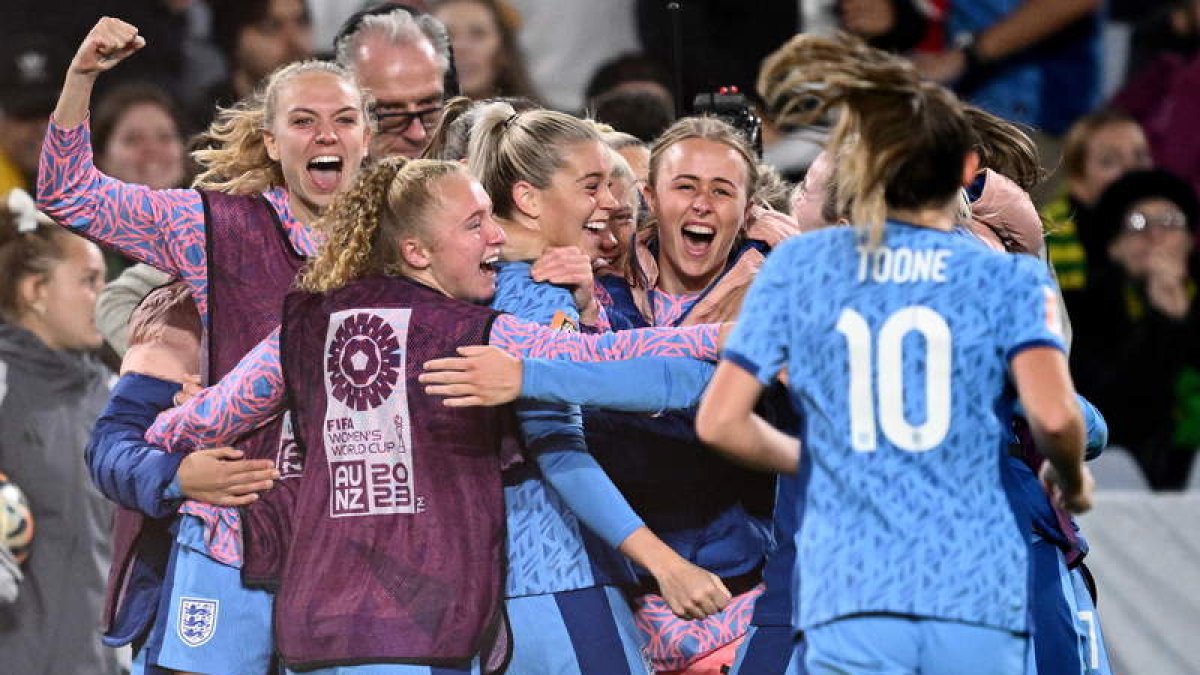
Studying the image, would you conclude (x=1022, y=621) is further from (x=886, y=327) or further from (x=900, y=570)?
(x=886, y=327)

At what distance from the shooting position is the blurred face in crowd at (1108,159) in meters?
8.59

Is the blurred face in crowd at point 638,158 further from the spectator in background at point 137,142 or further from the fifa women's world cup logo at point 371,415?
the spectator in background at point 137,142

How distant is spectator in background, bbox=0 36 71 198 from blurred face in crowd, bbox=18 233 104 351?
4.04 feet

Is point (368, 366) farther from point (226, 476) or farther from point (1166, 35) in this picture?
point (1166, 35)

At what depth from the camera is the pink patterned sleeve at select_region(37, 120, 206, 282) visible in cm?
493

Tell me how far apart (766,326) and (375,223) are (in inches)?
43.7

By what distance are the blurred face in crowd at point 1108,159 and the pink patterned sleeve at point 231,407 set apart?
461 centimetres

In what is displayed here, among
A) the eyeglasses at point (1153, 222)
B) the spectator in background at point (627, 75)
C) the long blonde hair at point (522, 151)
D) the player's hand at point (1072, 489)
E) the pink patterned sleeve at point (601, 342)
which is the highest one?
the spectator in background at point (627, 75)

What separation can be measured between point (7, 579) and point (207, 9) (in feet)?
9.51

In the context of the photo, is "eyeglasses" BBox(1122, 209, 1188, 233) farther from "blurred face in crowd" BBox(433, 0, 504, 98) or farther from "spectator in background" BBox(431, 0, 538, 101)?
"blurred face in crowd" BBox(433, 0, 504, 98)

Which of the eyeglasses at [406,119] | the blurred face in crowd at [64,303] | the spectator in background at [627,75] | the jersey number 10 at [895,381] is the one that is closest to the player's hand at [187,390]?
the eyeglasses at [406,119]

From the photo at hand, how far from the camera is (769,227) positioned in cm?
529

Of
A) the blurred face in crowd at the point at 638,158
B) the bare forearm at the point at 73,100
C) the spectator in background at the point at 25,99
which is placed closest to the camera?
the bare forearm at the point at 73,100

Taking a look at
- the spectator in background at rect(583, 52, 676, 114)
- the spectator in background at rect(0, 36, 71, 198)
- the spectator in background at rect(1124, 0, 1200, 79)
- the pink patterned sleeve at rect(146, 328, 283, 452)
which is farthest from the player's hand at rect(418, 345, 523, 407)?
the spectator in background at rect(1124, 0, 1200, 79)
